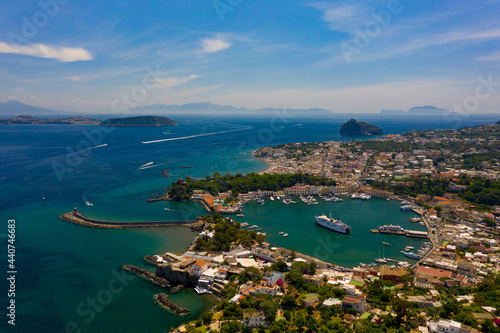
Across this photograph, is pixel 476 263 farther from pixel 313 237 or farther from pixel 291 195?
pixel 291 195

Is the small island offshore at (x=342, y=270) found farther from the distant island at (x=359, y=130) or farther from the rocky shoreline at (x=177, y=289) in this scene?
the distant island at (x=359, y=130)

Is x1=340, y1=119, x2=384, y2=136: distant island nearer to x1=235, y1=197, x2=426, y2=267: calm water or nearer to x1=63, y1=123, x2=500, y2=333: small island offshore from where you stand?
x1=63, y1=123, x2=500, y2=333: small island offshore

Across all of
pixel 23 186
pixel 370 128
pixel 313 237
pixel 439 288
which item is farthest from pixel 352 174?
pixel 370 128

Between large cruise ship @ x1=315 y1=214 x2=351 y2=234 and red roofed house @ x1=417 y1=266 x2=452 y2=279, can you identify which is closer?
red roofed house @ x1=417 y1=266 x2=452 y2=279

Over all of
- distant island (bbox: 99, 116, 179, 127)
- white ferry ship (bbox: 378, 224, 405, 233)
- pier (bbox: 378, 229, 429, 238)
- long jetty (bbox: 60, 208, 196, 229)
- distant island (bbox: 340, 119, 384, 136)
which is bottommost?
pier (bbox: 378, 229, 429, 238)

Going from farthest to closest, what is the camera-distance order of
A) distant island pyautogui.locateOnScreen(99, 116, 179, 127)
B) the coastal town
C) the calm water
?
distant island pyautogui.locateOnScreen(99, 116, 179, 127) < the calm water < the coastal town

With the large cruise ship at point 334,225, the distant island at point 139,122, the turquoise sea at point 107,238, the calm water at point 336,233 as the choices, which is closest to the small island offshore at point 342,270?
the calm water at point 336,233

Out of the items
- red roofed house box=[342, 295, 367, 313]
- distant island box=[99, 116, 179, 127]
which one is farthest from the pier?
distant island box=[99, 116, 179, 127]
